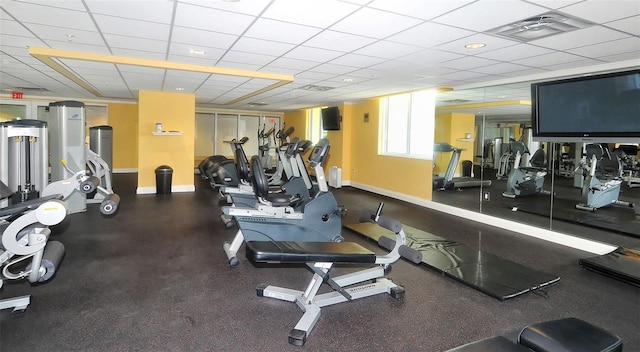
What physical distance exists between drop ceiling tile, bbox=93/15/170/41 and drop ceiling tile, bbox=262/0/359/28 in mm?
1152

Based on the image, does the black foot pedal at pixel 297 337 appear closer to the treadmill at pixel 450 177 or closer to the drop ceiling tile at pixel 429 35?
the drop ceiling tile at pixel 429 35

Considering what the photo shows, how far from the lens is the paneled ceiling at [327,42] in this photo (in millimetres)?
2836

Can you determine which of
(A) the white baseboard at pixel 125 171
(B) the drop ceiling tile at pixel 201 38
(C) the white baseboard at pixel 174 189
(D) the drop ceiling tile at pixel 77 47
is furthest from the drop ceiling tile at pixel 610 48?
(A) the white baseboard at pixel 125 171

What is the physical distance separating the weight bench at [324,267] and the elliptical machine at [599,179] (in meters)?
3.69

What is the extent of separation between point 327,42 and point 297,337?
284 cm

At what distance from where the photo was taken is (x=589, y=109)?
4066 millimetres

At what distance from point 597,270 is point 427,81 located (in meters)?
3.57

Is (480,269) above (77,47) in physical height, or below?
below

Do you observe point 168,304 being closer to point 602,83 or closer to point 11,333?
point 11,333

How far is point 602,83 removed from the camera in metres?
3.88

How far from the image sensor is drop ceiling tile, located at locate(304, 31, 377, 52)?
3.51 metres

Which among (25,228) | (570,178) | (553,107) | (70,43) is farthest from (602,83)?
(70,43)

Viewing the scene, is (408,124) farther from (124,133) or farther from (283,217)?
(124,133)

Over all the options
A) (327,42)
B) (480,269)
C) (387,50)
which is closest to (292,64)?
(327,42)
